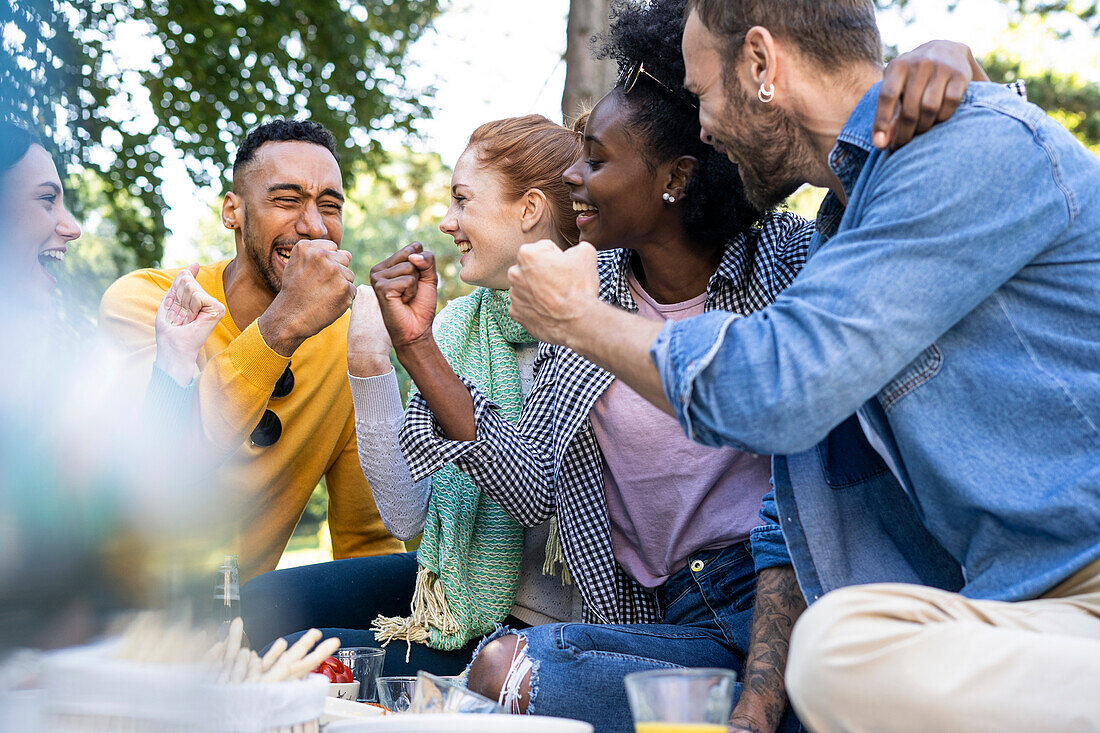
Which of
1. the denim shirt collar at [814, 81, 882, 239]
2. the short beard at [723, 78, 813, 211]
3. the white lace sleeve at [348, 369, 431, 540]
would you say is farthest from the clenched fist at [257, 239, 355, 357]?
the denim shirt collar at [814, 81, 882, 239]

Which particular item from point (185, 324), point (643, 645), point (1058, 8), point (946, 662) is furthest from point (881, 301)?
point (1058, 8)

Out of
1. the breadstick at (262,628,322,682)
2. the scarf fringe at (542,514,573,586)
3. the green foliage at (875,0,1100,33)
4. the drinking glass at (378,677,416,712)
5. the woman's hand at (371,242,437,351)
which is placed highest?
the green foliage at (875,0,1100,33)

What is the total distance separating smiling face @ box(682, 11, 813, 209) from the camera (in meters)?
2.23

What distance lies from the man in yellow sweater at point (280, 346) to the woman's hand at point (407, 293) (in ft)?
1.83

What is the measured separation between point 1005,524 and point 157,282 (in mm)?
3140

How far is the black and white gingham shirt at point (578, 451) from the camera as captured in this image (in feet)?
9.40

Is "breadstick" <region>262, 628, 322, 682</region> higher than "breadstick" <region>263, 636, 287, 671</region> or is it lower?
higher

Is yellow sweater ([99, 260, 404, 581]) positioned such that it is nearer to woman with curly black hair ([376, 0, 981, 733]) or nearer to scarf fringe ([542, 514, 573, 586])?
woman with curly black hair ([376, 0, 981, 733])

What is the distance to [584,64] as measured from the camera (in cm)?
527

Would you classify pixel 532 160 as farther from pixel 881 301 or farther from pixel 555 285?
pixel 881 301

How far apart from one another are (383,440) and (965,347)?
1848 mm

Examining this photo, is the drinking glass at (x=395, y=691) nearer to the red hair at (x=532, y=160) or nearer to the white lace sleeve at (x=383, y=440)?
the white lace sleeve at (x=383, y=440)

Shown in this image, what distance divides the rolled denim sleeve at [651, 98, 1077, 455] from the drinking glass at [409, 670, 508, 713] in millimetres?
659

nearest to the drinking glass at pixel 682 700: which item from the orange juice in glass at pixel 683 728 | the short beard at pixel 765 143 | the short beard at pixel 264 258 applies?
the orange juice in glass at pixel 683 728
